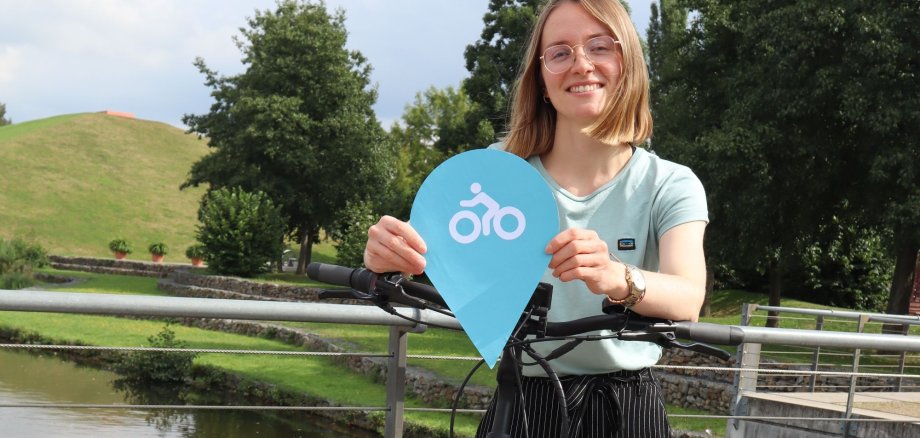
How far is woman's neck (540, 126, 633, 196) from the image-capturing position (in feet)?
5.71

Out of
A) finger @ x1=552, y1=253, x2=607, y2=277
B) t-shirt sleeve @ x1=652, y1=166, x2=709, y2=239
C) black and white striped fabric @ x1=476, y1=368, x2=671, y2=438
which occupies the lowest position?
black and white striped fabric @ x1=476, y1=368, x2=671, y2=438

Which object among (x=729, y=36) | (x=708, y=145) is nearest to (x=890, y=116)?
(x=708, y=145)

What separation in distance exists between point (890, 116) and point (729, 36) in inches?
230

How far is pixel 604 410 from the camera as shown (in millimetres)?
1694

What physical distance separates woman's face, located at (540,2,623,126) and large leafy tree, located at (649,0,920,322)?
1586cm

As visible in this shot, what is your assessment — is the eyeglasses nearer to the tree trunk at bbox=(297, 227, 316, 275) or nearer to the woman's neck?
the woman's neck

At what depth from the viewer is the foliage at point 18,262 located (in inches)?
1358

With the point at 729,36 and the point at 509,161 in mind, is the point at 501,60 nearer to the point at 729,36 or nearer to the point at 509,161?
the point at 729,36

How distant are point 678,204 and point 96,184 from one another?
66.0 meters

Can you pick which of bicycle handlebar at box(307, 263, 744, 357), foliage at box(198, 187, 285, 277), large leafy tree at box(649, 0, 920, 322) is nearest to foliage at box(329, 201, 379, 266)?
foliage at box(198, 187, 285, 277)

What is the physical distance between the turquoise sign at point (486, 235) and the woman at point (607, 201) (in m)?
0.28

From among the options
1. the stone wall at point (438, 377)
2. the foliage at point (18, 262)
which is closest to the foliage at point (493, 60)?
the stone wall at point (438, 377)

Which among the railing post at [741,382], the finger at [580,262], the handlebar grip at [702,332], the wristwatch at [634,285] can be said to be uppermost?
the finger at [580,262]

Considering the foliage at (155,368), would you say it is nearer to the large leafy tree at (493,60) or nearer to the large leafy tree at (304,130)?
the large leafy tree at (493,60)
